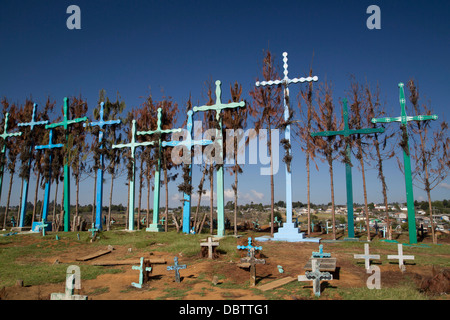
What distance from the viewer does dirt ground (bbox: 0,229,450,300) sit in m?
7.77

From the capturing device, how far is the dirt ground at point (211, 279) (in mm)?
7766

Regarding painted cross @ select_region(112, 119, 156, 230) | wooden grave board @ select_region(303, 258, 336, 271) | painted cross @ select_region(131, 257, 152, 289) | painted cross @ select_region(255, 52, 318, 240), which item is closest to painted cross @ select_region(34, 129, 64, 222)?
painted cross @ select_region(112, 119, 156, 230)

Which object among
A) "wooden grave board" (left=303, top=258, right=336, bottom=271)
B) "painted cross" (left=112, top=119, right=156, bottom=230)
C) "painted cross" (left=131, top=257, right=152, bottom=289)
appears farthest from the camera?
"painted cross" (left=112, top=119, right=156, bottom=230)

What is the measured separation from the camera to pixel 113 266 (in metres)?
11.5

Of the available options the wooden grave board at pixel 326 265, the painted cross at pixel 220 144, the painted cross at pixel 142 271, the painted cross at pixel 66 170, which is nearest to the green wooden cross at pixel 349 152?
the painted cross at pixel 220 144

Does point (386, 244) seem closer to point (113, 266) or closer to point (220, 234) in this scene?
point (220, 234)

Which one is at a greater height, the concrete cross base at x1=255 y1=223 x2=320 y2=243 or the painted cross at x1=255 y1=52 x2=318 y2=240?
the painted cross at x1=255 y1=52 x2=318 y2=240

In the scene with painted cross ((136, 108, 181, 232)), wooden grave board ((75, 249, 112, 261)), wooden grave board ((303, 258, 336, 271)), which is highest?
painted cross ((136, 108, 181, 232))

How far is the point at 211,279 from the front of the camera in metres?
9.42

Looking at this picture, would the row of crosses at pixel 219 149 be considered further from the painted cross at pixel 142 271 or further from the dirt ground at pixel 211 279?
the painted cross at pixel 142 271

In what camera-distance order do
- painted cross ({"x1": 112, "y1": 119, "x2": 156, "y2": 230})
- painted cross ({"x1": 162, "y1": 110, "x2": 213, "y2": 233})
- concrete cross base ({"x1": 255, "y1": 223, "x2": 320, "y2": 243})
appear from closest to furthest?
concrete cross base ({"x1": 255, "y1": 223, "x2": 320, "y2": 243})
painted cross ({"x1": 162, "y1": 110, "x2": 213, "y2": 233})
painted cross ({"x1": 112, "y1": 119, "x2": 156, "y2": 230})

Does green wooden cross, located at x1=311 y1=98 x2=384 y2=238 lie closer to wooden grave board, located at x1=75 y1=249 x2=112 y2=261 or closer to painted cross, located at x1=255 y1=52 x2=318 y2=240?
painted cross, located at x1=255 y1=52 x2=318 y2=240
